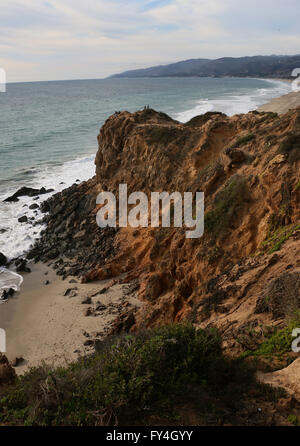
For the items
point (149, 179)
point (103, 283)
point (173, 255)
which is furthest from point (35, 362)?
point (149, 179)

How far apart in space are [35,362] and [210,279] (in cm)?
718

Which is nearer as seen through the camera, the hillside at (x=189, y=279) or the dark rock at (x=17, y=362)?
the hillside at (x=189, y=279)

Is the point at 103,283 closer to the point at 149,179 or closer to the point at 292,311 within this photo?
the point at 149,179

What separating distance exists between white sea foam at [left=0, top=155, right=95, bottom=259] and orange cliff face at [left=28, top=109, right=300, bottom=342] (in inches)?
133

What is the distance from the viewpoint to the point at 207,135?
17.9 metres

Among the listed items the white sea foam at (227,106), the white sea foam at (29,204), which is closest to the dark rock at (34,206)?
the white sea foam at (29,204)

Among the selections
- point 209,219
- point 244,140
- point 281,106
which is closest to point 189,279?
A: point 209,219

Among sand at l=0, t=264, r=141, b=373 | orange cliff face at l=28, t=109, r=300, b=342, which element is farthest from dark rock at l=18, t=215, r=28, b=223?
sand at l=0, t=264, r=141, b=373

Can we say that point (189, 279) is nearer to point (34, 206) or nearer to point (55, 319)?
point (55, 319)

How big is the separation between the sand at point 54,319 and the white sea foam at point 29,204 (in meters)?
4.87
